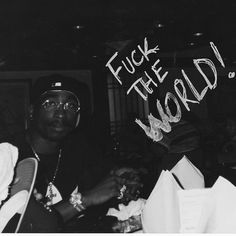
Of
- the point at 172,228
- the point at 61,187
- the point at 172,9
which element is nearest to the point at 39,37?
the point at 172,9

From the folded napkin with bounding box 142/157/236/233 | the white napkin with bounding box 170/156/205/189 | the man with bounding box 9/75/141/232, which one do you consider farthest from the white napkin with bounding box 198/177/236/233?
the man with bounding box 9/75/141/232

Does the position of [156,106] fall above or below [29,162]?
above

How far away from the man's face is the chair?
290 millimetres

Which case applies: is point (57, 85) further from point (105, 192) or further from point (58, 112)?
point (105, 192)

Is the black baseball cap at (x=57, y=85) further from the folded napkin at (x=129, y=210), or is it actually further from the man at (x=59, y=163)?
the folded napkin at (x=129, y=210)

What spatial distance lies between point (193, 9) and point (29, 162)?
93cm

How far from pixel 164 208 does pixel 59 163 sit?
1.82ft

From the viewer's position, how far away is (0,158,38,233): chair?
70 centimetres

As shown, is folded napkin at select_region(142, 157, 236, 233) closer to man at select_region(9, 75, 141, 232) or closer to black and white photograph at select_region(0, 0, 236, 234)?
black and white photograph at select_region(0, 0, 236, 234)

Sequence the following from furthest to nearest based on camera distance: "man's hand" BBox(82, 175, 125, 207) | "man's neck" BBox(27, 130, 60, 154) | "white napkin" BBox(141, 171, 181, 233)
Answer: "man's neck" BBox(27, 130, 60, 154), "man's hand" BBox(82, 175, 125, 207), "white napkin" BBox(141, 171, 181, 233)

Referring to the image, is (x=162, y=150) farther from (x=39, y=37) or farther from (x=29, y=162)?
(x=39, y=37)

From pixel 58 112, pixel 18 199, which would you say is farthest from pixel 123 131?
pixel 18 199

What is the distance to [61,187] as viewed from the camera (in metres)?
1.02

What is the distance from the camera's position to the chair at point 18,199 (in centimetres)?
70
